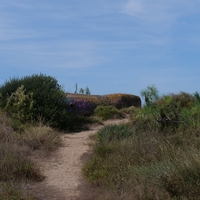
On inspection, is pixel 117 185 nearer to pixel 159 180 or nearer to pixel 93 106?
pixel 159 180

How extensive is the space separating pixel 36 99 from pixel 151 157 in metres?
9.43

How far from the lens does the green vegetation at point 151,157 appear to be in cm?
788

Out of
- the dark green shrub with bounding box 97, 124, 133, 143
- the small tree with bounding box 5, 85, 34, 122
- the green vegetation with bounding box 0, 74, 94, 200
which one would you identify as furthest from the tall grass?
the dark green shrub with bounding box 97, 124, 133, 143

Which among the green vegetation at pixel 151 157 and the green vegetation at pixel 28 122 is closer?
the green vegetation at pixel 151 157

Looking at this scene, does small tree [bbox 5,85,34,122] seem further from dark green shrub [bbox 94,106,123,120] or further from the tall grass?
dark green shrub [bbox 94,106,123,120]

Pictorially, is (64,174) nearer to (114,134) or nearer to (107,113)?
(114,134)

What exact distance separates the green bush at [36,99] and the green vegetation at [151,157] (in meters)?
4.28

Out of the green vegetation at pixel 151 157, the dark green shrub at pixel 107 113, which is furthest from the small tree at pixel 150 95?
the dark green shrub at pixel 107 113

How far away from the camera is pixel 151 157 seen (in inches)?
386

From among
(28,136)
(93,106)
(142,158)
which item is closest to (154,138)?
(142,158)

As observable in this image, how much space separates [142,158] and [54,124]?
862 cm

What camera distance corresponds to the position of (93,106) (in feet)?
77.8

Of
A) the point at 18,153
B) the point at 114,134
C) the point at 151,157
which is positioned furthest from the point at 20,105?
the point at 151,157

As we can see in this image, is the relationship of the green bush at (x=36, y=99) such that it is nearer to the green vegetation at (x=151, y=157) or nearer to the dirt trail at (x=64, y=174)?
the dirt trail at (x=64, y=174)
